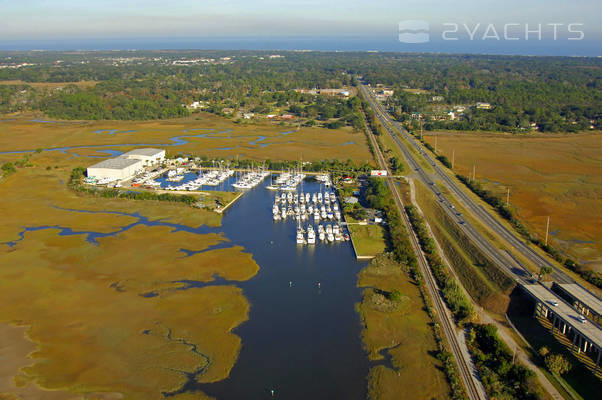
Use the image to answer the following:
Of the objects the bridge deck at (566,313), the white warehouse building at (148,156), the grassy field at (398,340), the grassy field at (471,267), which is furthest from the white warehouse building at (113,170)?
the bridge deck at (566,313)

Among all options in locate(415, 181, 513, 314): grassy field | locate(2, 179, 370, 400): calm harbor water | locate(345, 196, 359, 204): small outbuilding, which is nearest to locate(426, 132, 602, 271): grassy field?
locate(415, 181, 513, 314): grassy field

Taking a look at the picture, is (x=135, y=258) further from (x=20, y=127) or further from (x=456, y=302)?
(x=20, y=127)

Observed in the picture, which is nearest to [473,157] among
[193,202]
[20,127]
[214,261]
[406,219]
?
[406,219]

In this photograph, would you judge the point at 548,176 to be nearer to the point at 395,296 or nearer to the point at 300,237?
the point at 300,237

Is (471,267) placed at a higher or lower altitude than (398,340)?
higher

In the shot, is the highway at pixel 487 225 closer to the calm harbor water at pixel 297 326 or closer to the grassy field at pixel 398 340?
the grassy field at pixel 398 340

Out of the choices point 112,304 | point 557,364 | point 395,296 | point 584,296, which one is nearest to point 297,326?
point 395,296
